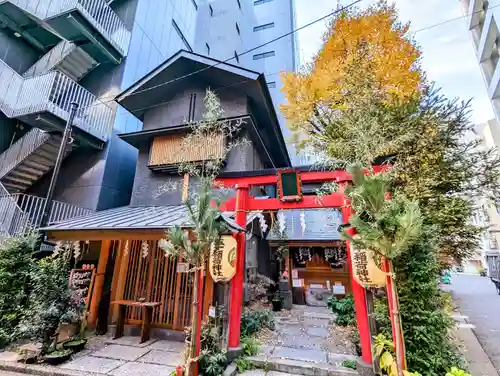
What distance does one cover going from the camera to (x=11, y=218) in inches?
295

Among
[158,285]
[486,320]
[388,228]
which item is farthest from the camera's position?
[486,320]

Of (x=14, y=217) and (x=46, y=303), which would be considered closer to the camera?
(x=46, y=303)

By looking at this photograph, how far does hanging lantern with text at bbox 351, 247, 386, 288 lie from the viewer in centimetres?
439

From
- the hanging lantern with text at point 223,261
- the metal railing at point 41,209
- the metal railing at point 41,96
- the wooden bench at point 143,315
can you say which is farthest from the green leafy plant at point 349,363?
the metal railing at point 41,96

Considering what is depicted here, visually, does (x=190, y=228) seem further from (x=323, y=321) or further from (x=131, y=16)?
(x=131, y=16)

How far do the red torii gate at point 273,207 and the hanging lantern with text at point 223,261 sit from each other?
45 centimetres

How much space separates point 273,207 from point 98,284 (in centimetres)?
590

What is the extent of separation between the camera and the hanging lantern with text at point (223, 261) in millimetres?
5199

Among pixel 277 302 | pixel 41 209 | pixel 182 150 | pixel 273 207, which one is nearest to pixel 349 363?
pixel 273 207

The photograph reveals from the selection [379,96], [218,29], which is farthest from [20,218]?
[218,29]

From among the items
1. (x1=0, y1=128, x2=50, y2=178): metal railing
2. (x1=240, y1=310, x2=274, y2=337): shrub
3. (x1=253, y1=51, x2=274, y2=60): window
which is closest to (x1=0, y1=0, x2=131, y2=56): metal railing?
(x1=0, y1=128, x2=50, y2=178): metal railing

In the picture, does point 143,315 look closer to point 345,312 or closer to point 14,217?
point 14,217

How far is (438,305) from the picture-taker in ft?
14.9

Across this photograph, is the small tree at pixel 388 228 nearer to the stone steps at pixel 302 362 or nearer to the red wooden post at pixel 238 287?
the stone steps at pixel 302 362
